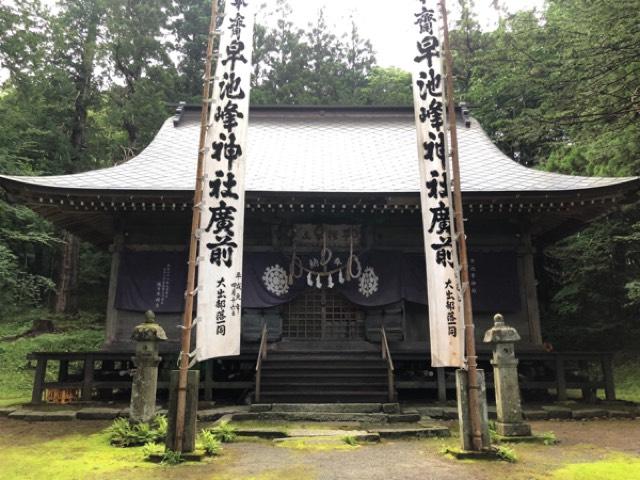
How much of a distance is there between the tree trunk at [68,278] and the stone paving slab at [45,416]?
1232cm

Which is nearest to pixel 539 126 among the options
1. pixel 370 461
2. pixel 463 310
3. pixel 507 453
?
pixel 463 310

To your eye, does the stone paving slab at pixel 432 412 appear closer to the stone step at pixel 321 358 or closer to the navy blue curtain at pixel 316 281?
the stone step at pixel 321 358

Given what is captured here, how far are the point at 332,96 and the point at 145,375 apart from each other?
22831mm

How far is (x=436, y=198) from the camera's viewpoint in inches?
231

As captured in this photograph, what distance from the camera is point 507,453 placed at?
16.5 feet

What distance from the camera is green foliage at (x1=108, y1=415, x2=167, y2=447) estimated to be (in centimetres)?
584

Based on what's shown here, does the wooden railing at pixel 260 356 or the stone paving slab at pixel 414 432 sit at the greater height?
the wooden railing at pixel 260 356

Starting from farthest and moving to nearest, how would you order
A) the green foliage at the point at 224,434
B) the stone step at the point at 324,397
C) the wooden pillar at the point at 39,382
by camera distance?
the wooden pillar at the point at 39,382, the stone step at the point at 324,397, the green foliage at the point at 224,434

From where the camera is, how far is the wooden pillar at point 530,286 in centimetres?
1034

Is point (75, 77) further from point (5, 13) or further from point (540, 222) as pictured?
point (540, 222)

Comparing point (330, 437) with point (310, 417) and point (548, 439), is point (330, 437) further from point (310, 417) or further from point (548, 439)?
point (548, 439)

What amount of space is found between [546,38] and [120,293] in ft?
53.9

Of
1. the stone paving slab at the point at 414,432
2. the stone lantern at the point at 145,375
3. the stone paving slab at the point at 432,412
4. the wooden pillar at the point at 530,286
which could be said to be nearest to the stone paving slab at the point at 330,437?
the stone paving slab at the point at 414,432

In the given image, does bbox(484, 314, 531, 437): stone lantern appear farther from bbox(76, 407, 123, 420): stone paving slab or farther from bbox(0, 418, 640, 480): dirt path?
bbox(76, 407, 123, 420): stone paving slab
